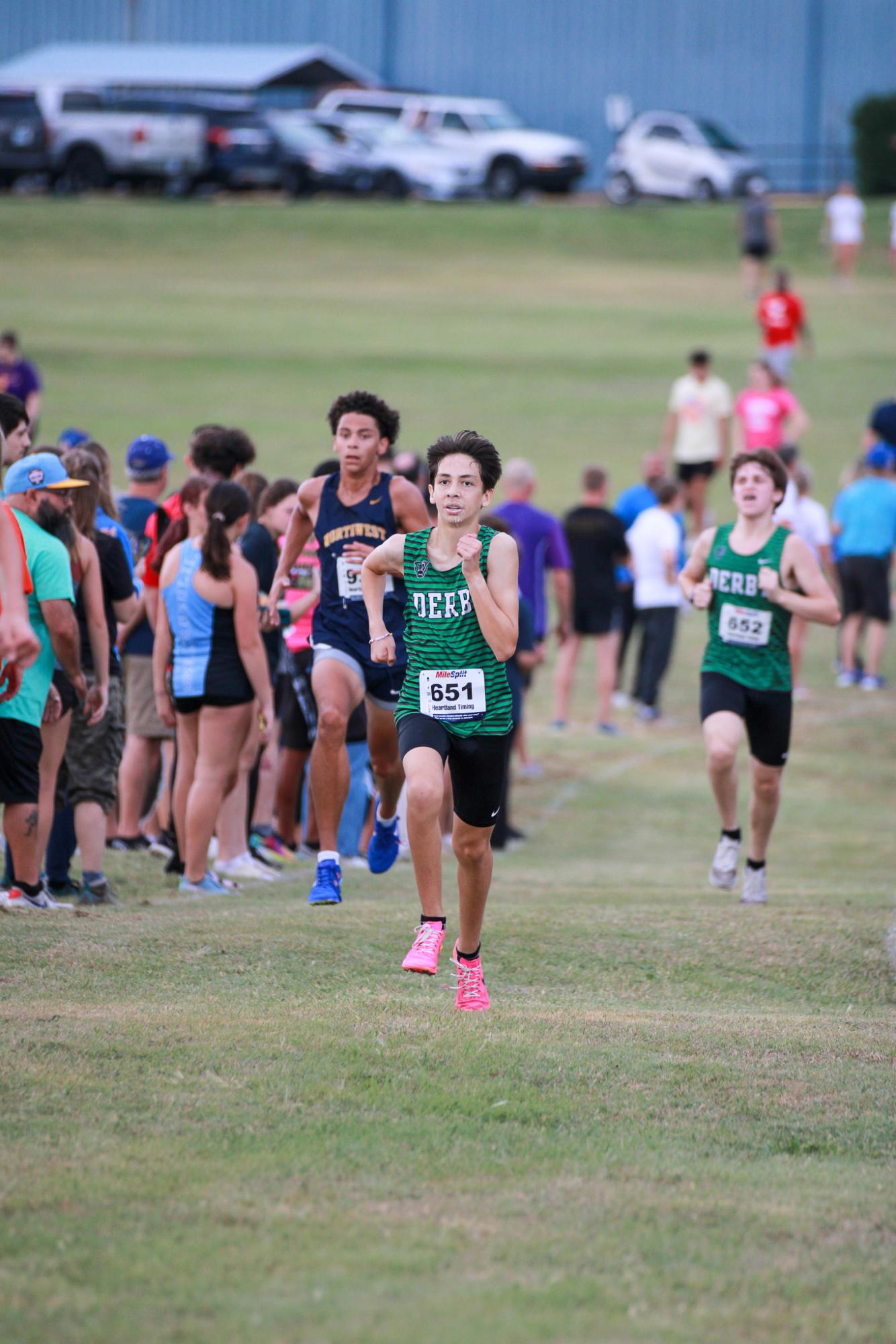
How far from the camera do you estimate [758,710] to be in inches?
336

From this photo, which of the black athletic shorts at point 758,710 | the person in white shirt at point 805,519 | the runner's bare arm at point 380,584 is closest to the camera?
the runner's bare arm at point 380,584

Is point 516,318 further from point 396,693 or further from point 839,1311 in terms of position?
point 839,1311

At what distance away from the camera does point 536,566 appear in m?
13.4

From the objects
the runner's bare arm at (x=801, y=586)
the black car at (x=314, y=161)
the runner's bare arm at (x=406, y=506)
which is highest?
the black car at (x=314, y=161)

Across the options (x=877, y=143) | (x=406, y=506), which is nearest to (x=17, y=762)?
(x=406, y=506)

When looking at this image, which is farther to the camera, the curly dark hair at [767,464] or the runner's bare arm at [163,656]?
the curly dark hair at [767,464]

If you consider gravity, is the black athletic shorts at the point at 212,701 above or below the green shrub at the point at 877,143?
below

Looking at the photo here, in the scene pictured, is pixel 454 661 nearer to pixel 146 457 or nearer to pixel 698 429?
pixel 146 457

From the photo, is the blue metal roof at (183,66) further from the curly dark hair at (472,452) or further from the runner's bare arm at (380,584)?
the curly dark hair at (472,452)

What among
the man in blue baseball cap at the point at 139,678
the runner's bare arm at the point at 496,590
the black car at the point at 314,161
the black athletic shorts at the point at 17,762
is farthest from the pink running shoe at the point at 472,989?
the black car at the point at 314,161

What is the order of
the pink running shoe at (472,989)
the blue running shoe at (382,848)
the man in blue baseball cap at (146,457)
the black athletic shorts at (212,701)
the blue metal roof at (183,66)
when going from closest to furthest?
the pink running shoe at (472,989)
the blue running shoe at (382,848)
the black athletic shorts at (212,701)
the man in blue baseball cap at (146,457)
the blue metal roof at (183,66)

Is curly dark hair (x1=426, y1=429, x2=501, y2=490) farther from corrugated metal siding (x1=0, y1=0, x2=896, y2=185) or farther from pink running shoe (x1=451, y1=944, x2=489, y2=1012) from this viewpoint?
corrugated metal siding (x1=0, y1=0, x2=896, y2=185)

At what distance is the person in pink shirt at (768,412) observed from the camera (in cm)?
1905

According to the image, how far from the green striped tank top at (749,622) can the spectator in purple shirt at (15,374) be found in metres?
11.4
